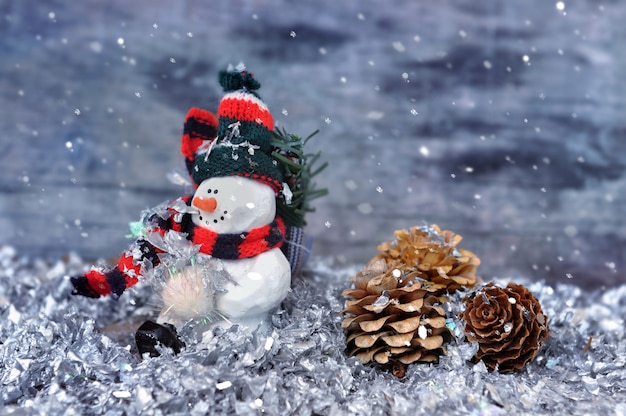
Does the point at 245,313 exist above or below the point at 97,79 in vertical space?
below

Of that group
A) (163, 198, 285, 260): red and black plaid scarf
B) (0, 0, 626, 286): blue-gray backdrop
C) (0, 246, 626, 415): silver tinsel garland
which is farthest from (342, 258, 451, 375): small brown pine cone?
(0, 0, 626, 286): blue-gray backdrop

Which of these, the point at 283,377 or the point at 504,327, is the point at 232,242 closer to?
the point at 283,377

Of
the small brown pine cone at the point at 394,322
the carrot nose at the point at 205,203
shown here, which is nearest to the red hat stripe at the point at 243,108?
the carrot nose at the point at 205,203

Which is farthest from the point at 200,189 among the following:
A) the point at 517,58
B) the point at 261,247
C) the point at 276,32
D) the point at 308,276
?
the point at 517,58

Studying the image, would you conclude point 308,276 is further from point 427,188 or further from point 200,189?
point 427,188

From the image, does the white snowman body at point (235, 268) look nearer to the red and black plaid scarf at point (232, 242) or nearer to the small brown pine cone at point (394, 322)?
the red and black plaid scarf at point (232, 242)
